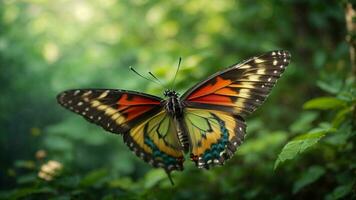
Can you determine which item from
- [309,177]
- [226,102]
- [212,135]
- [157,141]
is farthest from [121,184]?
[309,177]

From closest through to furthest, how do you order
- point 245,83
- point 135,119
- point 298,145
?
point 298,145, point 245,83, point 135,119

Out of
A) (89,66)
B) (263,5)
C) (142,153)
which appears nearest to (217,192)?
(142,153)

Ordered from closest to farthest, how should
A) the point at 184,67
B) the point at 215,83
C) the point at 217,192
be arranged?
the point at 215,83
the point at 184,67
the point at 217,192

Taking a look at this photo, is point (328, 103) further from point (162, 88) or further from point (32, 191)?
point (32, 191)

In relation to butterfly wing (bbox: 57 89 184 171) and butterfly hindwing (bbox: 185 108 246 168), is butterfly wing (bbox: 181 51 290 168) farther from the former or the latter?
butterfly wing (bbox: 57 89 184 171)

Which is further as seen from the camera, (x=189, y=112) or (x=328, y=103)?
(x=189, y=112)

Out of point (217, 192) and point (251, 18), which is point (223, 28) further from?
point (217, 192)
